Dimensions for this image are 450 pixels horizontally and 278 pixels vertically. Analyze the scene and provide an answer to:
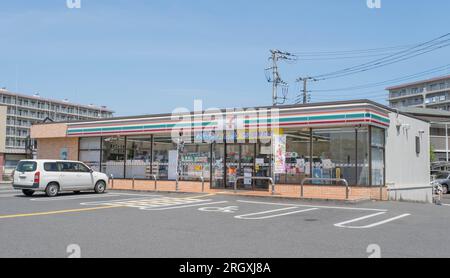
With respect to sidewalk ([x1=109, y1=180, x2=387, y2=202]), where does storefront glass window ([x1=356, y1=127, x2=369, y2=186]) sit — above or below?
above

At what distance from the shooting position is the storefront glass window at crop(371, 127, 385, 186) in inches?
757

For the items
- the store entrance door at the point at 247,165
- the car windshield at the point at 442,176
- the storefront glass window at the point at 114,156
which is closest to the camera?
the store entrance door at the point at 247,165

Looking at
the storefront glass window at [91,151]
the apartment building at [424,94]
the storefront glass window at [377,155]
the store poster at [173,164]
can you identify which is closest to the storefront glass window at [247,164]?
the store poster at [173,164]

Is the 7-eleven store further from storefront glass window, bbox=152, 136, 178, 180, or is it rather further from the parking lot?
the parking lot

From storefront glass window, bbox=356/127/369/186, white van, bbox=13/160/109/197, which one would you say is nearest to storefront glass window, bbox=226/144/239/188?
storefront glass window, bbox=356/127/369/186

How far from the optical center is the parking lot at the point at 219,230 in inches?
313

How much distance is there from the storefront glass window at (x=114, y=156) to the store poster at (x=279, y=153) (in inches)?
389

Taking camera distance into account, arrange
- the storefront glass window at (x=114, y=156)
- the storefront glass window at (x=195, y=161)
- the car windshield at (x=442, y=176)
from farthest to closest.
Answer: the car windshield at (x=442, y=176), the storefront glass window at (x=114, y=156), the storefront glass window at (x=195, y=161)

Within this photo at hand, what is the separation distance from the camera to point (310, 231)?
10.2 metres

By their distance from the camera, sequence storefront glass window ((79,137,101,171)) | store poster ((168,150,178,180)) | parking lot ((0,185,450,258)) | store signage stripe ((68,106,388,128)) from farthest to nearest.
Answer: storefront glass window ((79,137,101,171))
store poster ((168,150,178,180))
store signage stripe ((68,106,388,128))
parking lot ((0,185,450,258))

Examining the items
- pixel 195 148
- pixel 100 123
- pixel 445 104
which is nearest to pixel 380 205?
pixel 195 148

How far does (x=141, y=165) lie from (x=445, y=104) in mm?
84178

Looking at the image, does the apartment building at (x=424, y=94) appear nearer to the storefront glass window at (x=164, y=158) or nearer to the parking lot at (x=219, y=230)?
the storefront glass window at (x=164, y=158)
